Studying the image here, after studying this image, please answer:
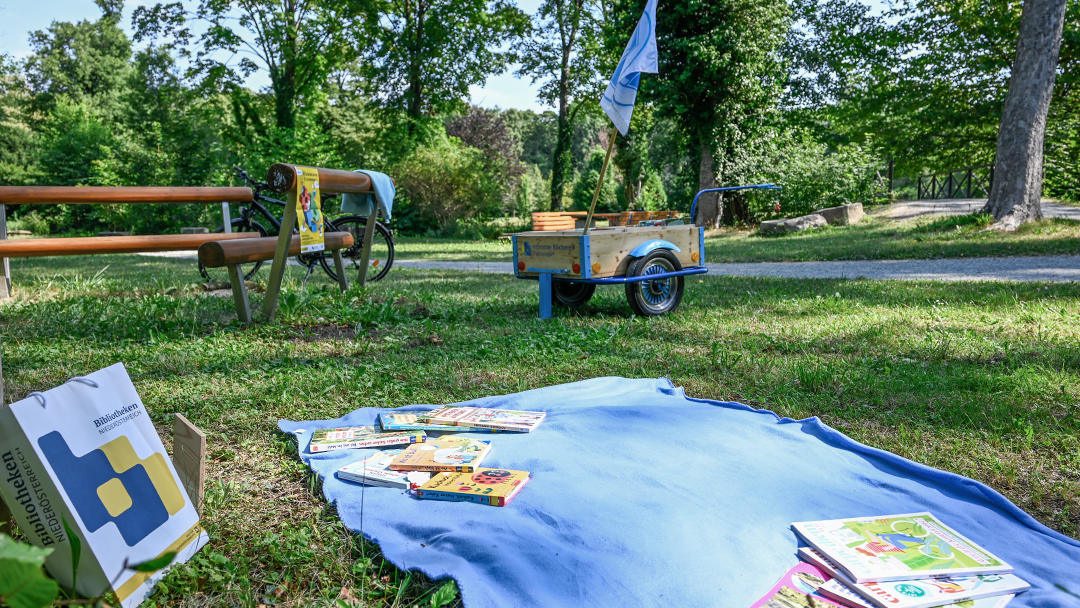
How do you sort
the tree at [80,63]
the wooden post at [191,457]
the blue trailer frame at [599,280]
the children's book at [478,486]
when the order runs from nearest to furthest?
the wooden post at [191,457] < the children's book at [478,486] < the blue trailer frame at [599,280] < the tree at [80,63]

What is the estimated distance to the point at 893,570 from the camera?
1659 mm

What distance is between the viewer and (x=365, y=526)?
1951mm

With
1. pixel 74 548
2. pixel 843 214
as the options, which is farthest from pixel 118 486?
pixel 843 214

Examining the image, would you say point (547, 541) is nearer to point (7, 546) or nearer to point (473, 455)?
point (473, 455)

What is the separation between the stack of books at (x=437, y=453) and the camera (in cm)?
215

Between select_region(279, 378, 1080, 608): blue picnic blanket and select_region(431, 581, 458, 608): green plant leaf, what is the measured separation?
Answer: 22mm

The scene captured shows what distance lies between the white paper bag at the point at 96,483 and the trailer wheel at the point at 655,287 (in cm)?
381

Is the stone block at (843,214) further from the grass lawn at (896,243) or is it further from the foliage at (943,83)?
the foliage at (943,83)

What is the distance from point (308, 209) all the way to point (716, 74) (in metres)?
13.7

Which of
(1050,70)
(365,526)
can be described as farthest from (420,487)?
(1050,70)

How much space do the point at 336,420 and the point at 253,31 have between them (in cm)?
2459

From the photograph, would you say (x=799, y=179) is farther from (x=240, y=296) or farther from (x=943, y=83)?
(x=240, y=296)

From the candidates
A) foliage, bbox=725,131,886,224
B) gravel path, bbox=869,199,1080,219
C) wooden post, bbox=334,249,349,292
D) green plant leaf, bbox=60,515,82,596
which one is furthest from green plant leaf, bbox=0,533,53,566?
foliage, bbox=725,131,886,224

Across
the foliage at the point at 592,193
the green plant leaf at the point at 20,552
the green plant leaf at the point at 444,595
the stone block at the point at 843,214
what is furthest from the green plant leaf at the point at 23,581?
the foliage at the point at 592,193
